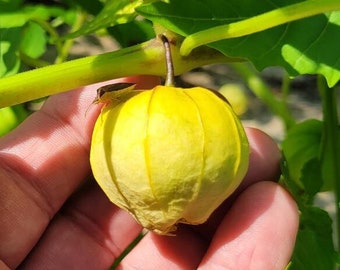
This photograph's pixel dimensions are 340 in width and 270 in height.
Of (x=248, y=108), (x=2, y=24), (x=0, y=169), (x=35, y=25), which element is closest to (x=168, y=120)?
(x=0, y=169)

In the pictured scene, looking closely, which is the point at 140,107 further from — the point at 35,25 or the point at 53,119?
the point at 35,25

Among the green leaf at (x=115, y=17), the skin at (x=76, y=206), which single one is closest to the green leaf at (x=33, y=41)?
the skin at (x=76, y=206)

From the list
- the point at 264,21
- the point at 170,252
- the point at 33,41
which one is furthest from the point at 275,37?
the point at 33,41

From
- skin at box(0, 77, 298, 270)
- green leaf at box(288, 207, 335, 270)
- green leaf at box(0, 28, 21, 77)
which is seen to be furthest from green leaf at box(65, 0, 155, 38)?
green leaf at box(288, 207, 335, 270)

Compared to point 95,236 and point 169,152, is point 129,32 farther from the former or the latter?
point 169,152

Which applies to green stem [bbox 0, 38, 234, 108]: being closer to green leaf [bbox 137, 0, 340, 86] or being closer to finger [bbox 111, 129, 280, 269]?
green leaf [bbox 137, 0, 340, 86]

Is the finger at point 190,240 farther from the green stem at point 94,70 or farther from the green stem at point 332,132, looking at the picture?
the green stem at point 94,70
